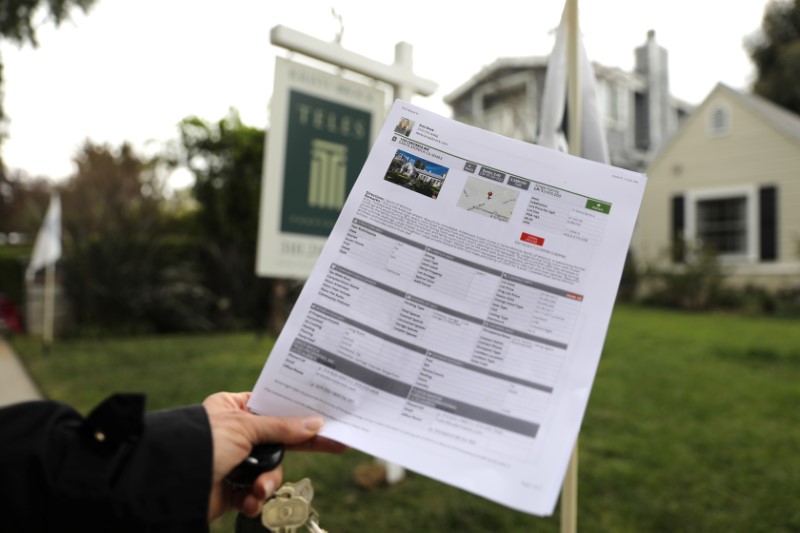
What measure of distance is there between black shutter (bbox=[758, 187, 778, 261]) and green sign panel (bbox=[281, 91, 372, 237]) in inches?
454

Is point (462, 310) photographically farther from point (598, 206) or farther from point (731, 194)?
point (731, 194)

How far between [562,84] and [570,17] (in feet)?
0.67

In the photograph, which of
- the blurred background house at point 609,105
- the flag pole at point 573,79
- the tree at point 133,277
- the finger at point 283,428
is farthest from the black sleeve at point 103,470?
the blurred background house at point 609,105

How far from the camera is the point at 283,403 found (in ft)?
2.84

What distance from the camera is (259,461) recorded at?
0.88 meters

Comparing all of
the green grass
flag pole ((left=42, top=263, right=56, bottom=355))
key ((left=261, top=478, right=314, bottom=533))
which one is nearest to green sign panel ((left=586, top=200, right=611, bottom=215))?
key ((left=261, top=478, right=314, bottom=533))

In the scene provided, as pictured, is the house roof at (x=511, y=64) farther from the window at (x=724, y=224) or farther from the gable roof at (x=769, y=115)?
the window at (x=724, y=224)

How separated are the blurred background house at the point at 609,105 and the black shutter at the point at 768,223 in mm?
2834

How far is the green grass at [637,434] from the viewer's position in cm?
281

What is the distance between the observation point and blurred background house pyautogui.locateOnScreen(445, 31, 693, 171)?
13445mm

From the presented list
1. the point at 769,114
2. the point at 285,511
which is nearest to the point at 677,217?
the point at 769,114

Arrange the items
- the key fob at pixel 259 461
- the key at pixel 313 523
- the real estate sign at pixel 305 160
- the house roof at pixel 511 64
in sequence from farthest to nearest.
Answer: the house roof at pixel 511 64 < the real estate sign at pixel 305 160 < the key at pixel 313 523 < the key fob at pixel 259 461

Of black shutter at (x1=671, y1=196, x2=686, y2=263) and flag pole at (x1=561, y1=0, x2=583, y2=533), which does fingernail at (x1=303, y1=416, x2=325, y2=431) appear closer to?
flag pole at (x1=561, y1=0, x2=583, y2=533)

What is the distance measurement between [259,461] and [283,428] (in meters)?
0.07
